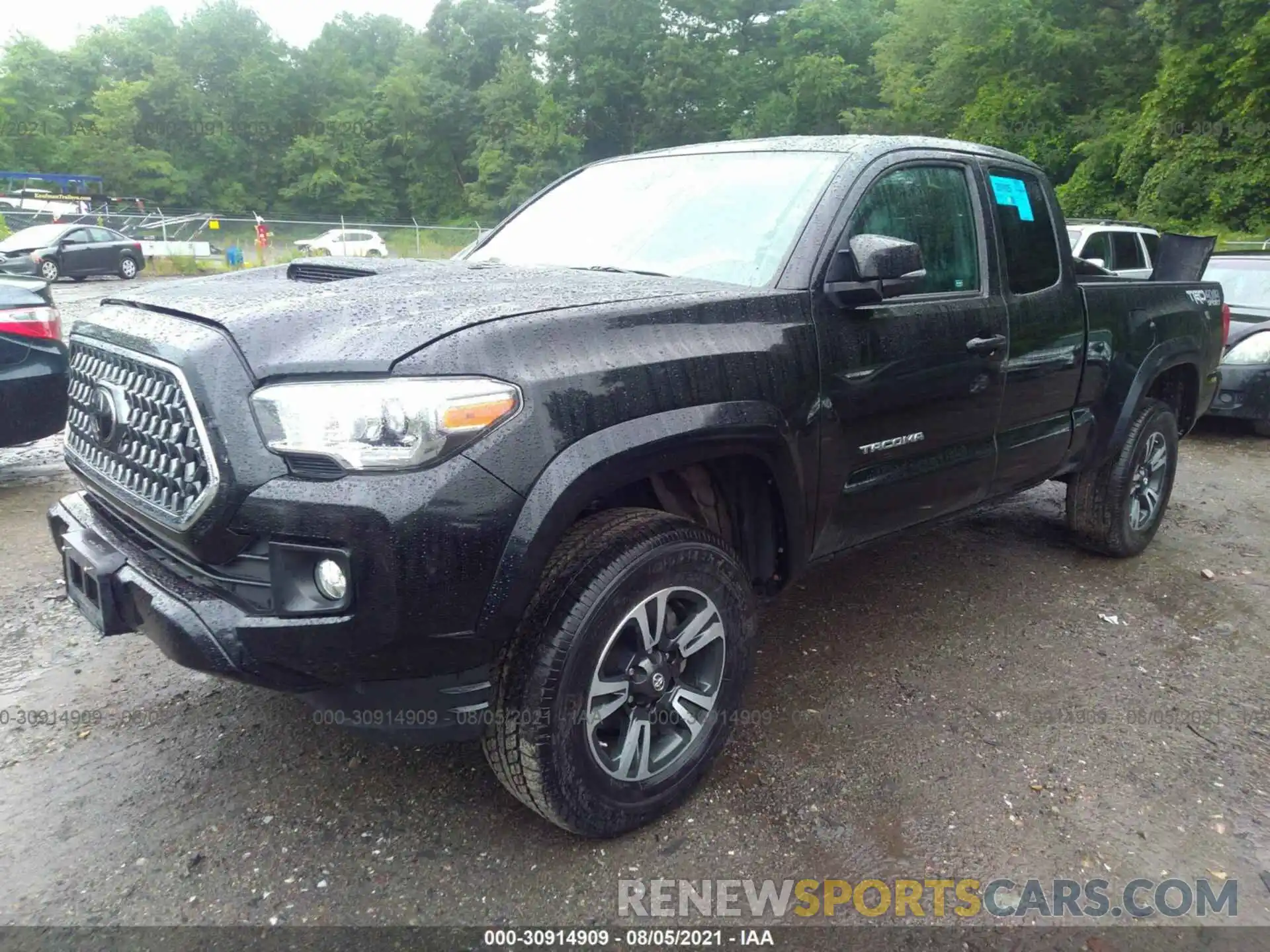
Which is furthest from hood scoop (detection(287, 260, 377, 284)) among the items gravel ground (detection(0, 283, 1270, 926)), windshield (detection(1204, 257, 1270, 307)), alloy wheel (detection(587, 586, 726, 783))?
windshield (detection(1204, 257, 1270, 307))

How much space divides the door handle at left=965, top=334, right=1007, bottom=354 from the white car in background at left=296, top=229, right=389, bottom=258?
24.9 metres

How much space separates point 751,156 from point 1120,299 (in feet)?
6.72

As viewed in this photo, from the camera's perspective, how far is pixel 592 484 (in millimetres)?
2148

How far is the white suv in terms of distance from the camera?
35.6ft

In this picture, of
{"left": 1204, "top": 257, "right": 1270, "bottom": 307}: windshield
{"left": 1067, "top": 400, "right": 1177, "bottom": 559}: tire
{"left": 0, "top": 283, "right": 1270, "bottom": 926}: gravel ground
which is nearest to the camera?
{"left": 0, "top": 283, "right": 1270, "bottom": 926}: gravel ground

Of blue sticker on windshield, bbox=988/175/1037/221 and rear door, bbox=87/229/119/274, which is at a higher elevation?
blue sticker on windshield, bbox=988/175/1037/221

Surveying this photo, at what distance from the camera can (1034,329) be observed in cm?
360

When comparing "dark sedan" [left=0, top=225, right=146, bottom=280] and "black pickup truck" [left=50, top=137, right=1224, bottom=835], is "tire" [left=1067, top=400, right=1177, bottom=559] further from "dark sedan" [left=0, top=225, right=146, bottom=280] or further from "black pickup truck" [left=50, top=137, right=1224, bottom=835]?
"dark sedan" [left=0, top=225, right=146, bottom=280]

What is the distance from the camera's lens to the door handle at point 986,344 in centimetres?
327

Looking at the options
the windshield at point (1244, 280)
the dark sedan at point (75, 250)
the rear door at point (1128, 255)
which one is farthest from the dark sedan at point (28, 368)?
the dark sedan at point (75, 250)

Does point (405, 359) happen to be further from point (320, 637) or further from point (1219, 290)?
point (1219, 290)

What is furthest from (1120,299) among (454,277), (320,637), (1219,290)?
(320,637)

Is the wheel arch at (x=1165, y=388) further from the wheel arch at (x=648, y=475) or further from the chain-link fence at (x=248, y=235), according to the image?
the chain-link fence at (x=248, y=235)

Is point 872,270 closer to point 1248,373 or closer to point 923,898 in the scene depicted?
point 923,898
